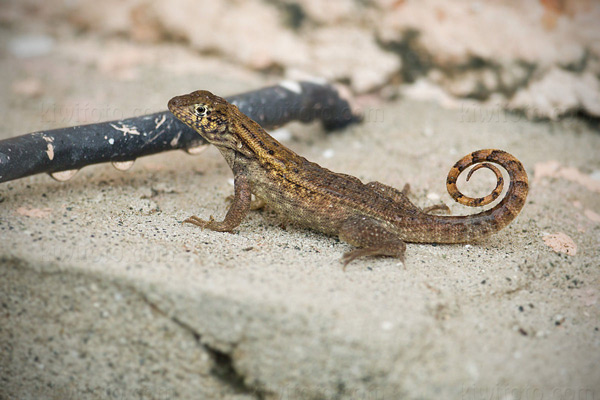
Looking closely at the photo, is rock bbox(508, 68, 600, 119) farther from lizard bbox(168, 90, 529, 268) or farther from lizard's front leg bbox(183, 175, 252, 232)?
Result: lizard's front leg bbox(183, 175, 252, 232)

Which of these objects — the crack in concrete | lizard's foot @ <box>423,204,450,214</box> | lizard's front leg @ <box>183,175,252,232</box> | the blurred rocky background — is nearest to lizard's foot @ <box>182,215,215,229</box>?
lizard's front leg @ <box>183,175,252,232</box>

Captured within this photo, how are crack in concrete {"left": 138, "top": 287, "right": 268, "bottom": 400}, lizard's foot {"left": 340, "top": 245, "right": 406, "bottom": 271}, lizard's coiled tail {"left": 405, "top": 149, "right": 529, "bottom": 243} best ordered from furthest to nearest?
lizard's coiled tail {"left": 405, "top": 149, "right": 529, "bottom": 243} → lizard's foot {"left": 340, "top": 245, "right": 406, "bottom": 271} → crack in concrete {"left": 138, "top": 287, "right": 268, "bottom": 400}

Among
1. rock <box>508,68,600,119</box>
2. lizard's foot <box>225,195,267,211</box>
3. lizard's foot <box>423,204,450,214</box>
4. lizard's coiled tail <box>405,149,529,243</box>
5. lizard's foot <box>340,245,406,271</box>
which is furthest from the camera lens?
rock <box>508,68,600,119</box>

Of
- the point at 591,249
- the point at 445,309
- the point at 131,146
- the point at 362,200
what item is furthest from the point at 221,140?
the point at 591,249

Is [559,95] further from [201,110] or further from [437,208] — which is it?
[201,110]

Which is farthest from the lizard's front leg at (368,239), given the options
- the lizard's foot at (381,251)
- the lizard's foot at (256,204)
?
the lizard's foot at (256,204)

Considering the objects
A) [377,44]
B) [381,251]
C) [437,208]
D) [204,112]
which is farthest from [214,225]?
[377,44]
